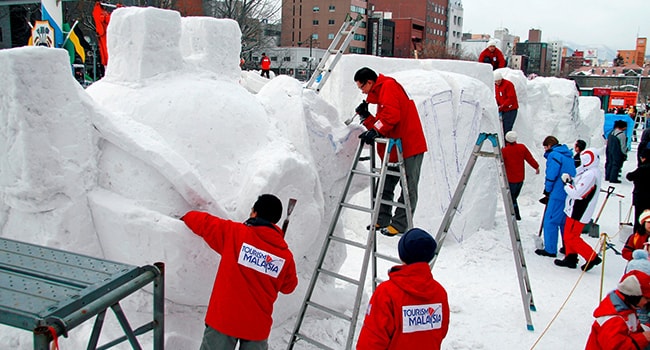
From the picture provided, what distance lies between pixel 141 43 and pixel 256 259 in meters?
1.89

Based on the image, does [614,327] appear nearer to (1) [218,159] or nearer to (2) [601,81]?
(1) [218,159]

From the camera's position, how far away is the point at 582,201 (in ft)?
21.4

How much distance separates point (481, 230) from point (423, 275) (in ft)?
18.0

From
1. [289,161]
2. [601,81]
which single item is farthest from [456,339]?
[601,81]

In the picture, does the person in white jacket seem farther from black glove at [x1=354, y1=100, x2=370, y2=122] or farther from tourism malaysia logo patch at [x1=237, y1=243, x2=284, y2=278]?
tourism malaysia logo patch at [x1=237, y1=243, x2=284, y2=278]

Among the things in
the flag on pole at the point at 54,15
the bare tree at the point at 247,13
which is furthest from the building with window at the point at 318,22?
the flag on pole at the point at 54,15

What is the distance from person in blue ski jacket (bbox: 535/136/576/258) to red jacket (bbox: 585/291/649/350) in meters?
3.77

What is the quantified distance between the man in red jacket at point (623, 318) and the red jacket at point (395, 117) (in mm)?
1871

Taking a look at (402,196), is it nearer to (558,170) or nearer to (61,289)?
(61,289)

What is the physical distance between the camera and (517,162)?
25.6 feet

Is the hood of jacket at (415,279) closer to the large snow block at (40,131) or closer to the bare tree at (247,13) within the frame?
the large snow block at (40,131)

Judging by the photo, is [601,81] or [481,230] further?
[601,81]

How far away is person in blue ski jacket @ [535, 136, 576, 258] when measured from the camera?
6996 mm

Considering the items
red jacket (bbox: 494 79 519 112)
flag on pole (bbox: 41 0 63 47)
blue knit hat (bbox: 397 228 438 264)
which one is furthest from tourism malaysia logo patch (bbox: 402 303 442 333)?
flag on pole (bbox: 41 0 63 47)
